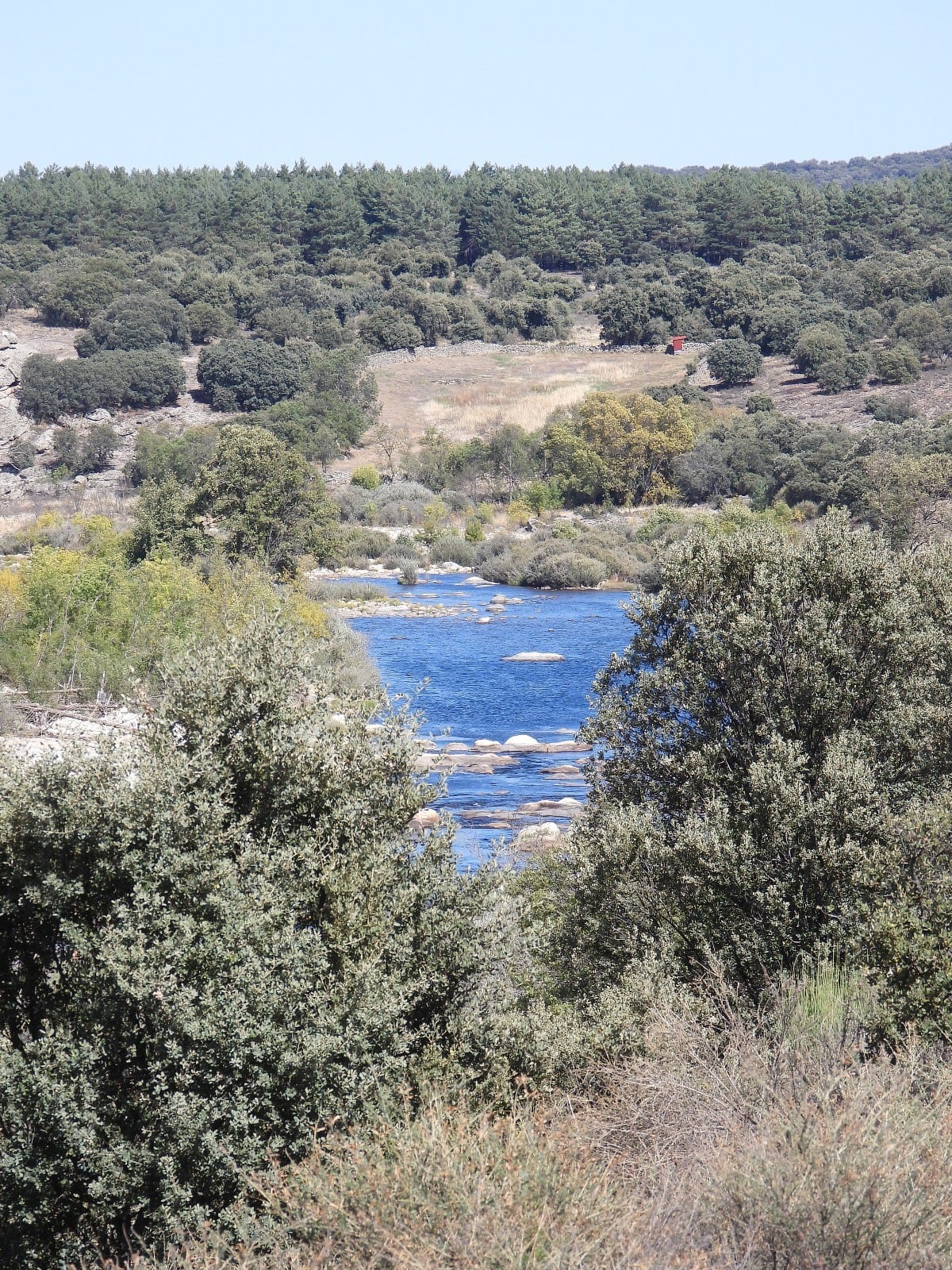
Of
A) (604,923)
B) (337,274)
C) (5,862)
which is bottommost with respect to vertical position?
(604,923)

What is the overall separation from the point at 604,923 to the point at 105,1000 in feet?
21.1

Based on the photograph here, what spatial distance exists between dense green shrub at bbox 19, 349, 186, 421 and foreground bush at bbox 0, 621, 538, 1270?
80.3 meters

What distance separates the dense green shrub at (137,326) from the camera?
3585 inches

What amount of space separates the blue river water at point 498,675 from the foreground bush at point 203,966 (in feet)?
32.7

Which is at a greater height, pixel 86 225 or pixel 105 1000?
pixel 86 225

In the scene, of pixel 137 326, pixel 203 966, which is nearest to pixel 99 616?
pixel 203 966

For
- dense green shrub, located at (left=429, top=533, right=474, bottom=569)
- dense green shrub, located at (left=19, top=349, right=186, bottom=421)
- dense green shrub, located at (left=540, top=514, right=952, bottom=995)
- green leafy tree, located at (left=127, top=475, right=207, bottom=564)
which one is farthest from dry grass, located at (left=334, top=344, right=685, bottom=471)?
dense green shrub, located at (left=540, top=514, right=952, bottom=995)

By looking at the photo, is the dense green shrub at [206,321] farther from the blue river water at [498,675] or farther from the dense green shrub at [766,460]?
the blue river water at [498,675]

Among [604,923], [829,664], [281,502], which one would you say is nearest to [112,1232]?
[604,923]

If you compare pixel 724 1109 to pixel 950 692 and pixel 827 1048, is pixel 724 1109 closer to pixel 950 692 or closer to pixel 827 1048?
pixel 827 1048

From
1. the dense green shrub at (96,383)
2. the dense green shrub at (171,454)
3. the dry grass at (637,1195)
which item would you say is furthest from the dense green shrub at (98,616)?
the dense green shrub at (96,383)

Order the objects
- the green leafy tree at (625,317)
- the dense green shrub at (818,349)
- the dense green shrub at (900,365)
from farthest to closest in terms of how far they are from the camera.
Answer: the green leafy tree at (625,317) → the dense green shrub at (818,349) → the dense green shrub at (900,365)

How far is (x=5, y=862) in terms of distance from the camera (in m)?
7.96

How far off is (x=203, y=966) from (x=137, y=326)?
91.0m
